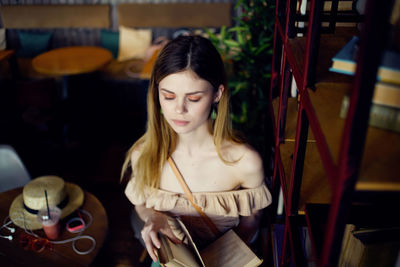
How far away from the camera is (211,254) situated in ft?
5.07

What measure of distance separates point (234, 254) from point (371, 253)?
655 millimetres

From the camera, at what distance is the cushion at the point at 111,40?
5.30 metres

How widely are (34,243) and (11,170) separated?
0.73 m

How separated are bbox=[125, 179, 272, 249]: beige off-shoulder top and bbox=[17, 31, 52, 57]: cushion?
4.42 m

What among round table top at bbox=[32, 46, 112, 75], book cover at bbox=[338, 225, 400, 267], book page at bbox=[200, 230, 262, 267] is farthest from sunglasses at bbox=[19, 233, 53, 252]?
round table top at bbox=[32, 46, 112, 75]

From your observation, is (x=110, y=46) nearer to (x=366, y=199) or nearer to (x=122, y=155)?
(x=122, y=155)

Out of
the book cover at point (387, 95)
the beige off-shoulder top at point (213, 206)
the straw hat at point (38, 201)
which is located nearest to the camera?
the book cover at point (387, 95)

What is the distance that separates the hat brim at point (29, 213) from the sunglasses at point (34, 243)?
62 millimetres

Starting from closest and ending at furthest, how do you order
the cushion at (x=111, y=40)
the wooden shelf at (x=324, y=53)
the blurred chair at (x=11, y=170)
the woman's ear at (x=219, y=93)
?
the wooden shelf at (x=324, y=53) → the woman's ear at (x=219, y=93) → the blurred chair at (x=11, y=170) → the cushion at (x=111, y=40)

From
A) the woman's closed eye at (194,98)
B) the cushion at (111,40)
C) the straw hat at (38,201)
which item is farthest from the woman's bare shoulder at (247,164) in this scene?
the cushion at (111,40)

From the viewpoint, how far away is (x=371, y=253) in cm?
96

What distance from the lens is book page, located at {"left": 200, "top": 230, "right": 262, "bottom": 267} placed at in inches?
57.7

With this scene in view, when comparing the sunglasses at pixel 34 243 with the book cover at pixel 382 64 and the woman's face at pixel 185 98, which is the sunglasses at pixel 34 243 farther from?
the book cover at pixel 382 64

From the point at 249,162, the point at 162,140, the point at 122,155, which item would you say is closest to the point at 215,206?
the point at 249,162
